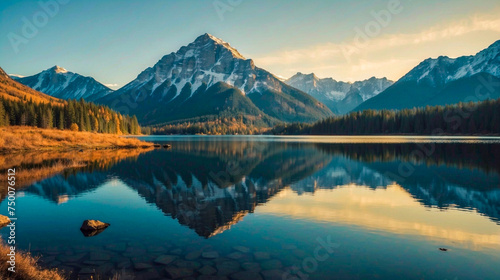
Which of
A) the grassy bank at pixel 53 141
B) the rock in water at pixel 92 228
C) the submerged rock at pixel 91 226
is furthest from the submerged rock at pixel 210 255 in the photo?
the grassy bank at pixel 53 141

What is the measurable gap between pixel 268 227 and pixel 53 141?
86.0m

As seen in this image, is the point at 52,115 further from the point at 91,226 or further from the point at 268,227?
the point at 268,227

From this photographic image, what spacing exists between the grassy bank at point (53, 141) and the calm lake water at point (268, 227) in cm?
4663

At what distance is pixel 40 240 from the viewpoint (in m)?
17.4

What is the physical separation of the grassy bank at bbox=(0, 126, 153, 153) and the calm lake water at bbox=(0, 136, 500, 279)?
46631mm

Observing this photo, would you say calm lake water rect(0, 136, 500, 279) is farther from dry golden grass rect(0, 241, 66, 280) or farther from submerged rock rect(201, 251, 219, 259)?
dry golden grass rect(0, 241, 66, 280)

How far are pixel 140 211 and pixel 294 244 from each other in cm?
1397

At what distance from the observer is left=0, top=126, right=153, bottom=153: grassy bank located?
238 ft

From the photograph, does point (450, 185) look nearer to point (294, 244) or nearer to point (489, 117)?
point (294, 244)

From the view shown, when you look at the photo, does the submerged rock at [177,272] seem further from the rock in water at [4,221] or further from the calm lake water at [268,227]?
the rock in water at [4,221]

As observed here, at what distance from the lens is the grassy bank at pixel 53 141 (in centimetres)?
7249

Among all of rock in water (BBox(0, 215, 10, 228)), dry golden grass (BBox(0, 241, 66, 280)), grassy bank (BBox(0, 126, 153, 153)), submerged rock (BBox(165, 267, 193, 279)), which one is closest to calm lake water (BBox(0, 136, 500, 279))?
submerged rock (BBox(165, 267, 193, 279))

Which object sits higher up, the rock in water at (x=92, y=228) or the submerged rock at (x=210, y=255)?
the rock in water at (x=92, y=228)

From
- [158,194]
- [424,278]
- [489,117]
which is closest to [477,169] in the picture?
[424,278]
